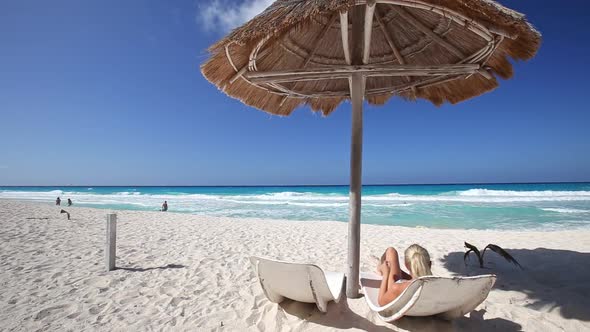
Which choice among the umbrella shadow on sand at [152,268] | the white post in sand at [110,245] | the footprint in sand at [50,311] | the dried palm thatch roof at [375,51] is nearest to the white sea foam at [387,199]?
the umbrella shadow on sand at [152,268]

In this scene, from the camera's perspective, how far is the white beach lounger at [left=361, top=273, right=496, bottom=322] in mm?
2092

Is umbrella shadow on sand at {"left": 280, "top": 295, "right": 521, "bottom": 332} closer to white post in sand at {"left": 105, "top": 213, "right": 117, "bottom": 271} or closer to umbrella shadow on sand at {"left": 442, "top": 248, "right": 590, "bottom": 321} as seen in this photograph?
umbrella shadow on sand at {"left": 442, "top": 248, "right": 590, "bottom": 321}

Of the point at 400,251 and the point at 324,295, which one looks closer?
the point at 324,295

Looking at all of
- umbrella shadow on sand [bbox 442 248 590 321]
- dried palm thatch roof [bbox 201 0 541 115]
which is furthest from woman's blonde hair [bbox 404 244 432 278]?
dried palm thatch roof [bbox 201 0 541 115]

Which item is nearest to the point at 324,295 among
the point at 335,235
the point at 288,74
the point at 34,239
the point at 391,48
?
the point at 288,74

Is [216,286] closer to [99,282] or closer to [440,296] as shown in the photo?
[99,282]

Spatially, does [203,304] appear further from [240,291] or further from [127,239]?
[127,239]

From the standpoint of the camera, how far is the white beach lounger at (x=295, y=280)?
240 centimetres

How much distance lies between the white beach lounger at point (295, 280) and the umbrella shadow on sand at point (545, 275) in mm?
2453

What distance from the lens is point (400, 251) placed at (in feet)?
21.1

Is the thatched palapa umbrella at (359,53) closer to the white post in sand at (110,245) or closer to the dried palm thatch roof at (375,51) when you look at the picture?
the dried palm thatch roof at (375,51)

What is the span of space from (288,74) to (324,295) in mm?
2198

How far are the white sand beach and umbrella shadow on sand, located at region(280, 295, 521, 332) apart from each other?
1 cm

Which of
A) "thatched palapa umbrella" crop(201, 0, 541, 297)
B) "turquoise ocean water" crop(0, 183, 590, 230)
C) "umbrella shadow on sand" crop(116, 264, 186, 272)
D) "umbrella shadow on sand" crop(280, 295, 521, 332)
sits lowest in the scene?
"turquoise ocean water" crop(0, 183, 590, 230)
